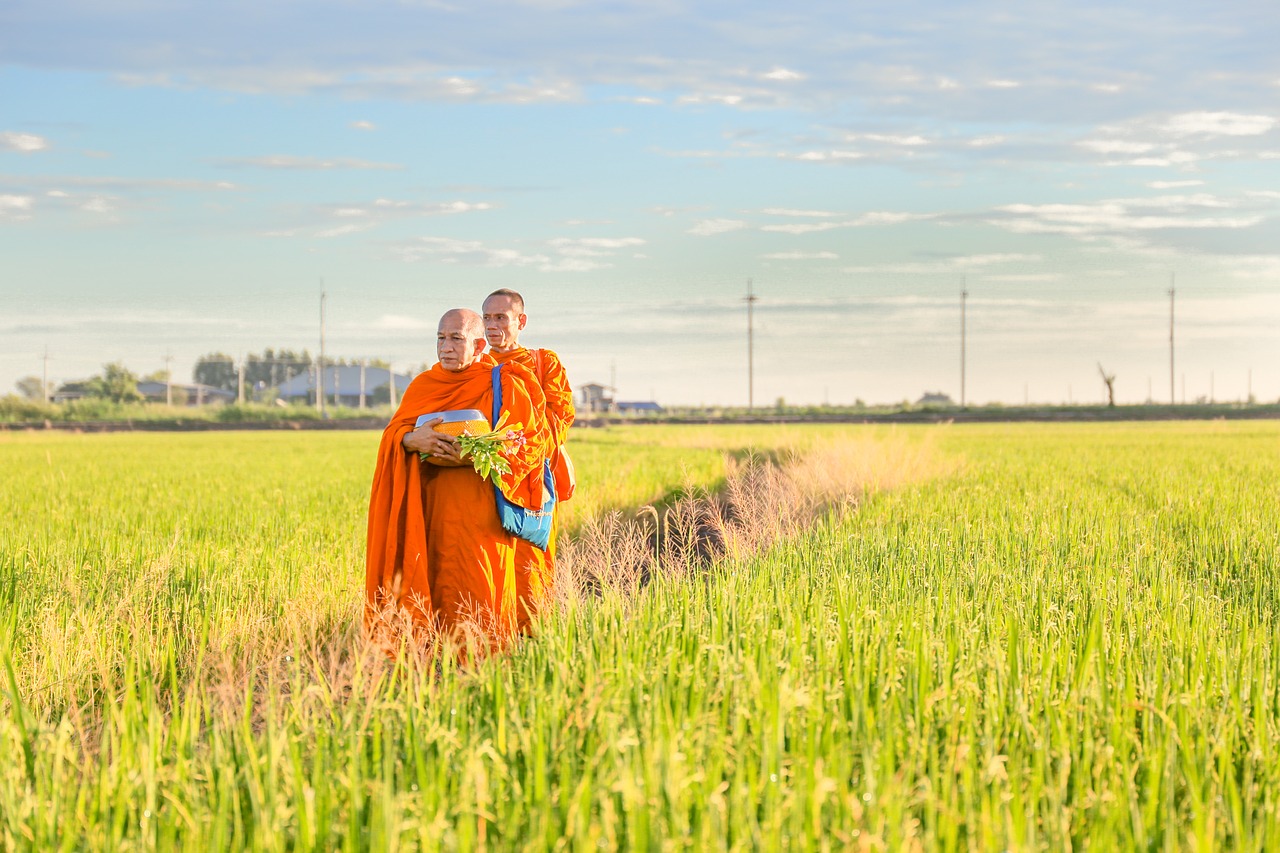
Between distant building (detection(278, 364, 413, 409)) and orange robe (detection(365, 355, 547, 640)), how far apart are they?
81.3 m

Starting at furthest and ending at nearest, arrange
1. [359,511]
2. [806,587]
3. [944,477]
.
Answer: [944,477]
[359,511]
[806,587]

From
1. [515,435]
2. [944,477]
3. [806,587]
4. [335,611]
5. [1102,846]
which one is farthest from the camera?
[944,477]

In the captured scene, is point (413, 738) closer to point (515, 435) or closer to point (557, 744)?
point (557, 744)

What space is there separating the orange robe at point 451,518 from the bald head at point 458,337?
95 mm

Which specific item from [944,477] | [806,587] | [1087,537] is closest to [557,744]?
[806,587]

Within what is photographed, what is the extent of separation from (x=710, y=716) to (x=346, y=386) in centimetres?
9428

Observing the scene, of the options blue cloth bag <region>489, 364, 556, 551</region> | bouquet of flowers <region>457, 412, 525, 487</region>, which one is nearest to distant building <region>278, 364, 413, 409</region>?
blue cloth bag <region>489, 364, 556, 551</region>

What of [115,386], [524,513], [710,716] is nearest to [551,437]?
[524,513]

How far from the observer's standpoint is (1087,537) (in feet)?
25.6

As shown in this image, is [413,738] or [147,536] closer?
[413,738]

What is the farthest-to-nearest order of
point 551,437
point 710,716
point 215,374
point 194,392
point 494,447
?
point 215,374, point 194,392, point 551,437, point 494,447, point 710,716

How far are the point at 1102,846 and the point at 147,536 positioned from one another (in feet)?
27.2

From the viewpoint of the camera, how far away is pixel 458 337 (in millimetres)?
5664

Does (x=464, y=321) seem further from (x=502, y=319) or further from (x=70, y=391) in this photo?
(x=70, y=391)
